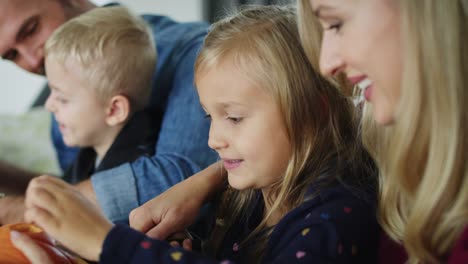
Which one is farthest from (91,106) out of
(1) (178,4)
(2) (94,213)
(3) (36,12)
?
(1) (178,4)

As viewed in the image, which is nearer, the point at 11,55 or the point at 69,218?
the point at 69,218

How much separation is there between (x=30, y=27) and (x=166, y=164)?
568mm

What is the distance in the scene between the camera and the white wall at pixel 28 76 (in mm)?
3062

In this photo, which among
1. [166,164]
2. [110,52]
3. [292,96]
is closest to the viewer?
[292,96]

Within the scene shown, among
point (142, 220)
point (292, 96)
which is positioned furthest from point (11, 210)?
point (292, 96)

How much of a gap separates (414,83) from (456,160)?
98 millimetres

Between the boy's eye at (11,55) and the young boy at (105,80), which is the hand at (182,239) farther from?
the boy's eye at (11,55)

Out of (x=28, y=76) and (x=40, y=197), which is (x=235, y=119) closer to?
(x=40, y=197)

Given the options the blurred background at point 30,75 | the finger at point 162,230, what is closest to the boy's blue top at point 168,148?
the finger at point 162,230

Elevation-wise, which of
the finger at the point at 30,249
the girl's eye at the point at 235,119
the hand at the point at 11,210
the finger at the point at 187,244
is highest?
the girl's eye at the point at 235,119

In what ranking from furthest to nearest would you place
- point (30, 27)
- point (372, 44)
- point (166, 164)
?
point (30, 27) → point (166, 164) → point (372, 44)

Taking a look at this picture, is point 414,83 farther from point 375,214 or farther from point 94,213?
point 94,213

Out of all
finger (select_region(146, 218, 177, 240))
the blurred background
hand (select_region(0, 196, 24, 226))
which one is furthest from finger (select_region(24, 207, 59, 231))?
the blurred background

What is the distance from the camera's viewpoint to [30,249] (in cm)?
79
